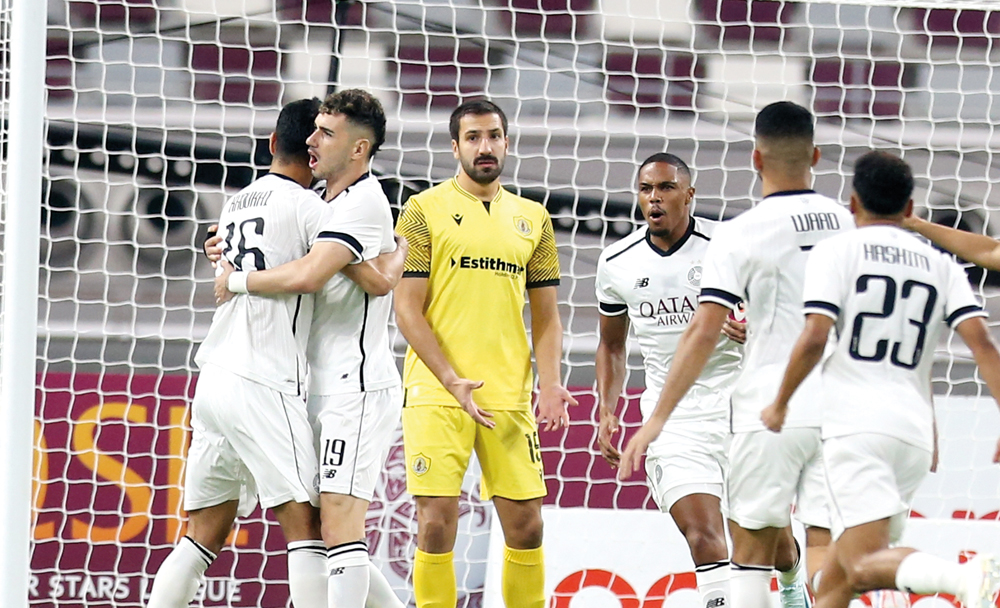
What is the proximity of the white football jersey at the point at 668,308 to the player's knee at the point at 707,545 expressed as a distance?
1.46 ft

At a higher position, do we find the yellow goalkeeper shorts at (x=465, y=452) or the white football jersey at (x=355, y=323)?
the white football jersey at (x=355, y=323)

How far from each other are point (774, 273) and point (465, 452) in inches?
60.0

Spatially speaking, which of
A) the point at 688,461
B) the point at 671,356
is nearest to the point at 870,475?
the point at 688,461

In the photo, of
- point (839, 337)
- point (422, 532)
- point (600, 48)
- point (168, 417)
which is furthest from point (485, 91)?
point (839, 337)

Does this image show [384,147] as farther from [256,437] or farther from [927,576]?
[927,576]

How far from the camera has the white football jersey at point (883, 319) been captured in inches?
144

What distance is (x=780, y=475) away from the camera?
13.3 ft

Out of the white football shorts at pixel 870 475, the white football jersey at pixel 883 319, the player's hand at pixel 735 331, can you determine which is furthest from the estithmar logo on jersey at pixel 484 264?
the white football shorts at pixel 870 475

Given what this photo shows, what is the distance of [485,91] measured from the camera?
323 inches

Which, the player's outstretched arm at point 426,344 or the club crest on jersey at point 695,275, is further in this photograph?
the club crest on jersey at point 695,275

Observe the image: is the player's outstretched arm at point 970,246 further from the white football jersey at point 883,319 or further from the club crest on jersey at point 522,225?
the club crest on jersey at point 522,225

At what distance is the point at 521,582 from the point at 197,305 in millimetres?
3465

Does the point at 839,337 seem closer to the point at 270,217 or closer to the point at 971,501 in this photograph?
the point at 270,217

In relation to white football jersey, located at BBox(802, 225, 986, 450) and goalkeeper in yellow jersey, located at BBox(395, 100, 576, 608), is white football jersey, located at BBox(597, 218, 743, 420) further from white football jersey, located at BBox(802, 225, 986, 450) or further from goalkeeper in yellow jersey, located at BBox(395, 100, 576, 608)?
white football jersey, located at BBox(802, 225, 986, 450)
